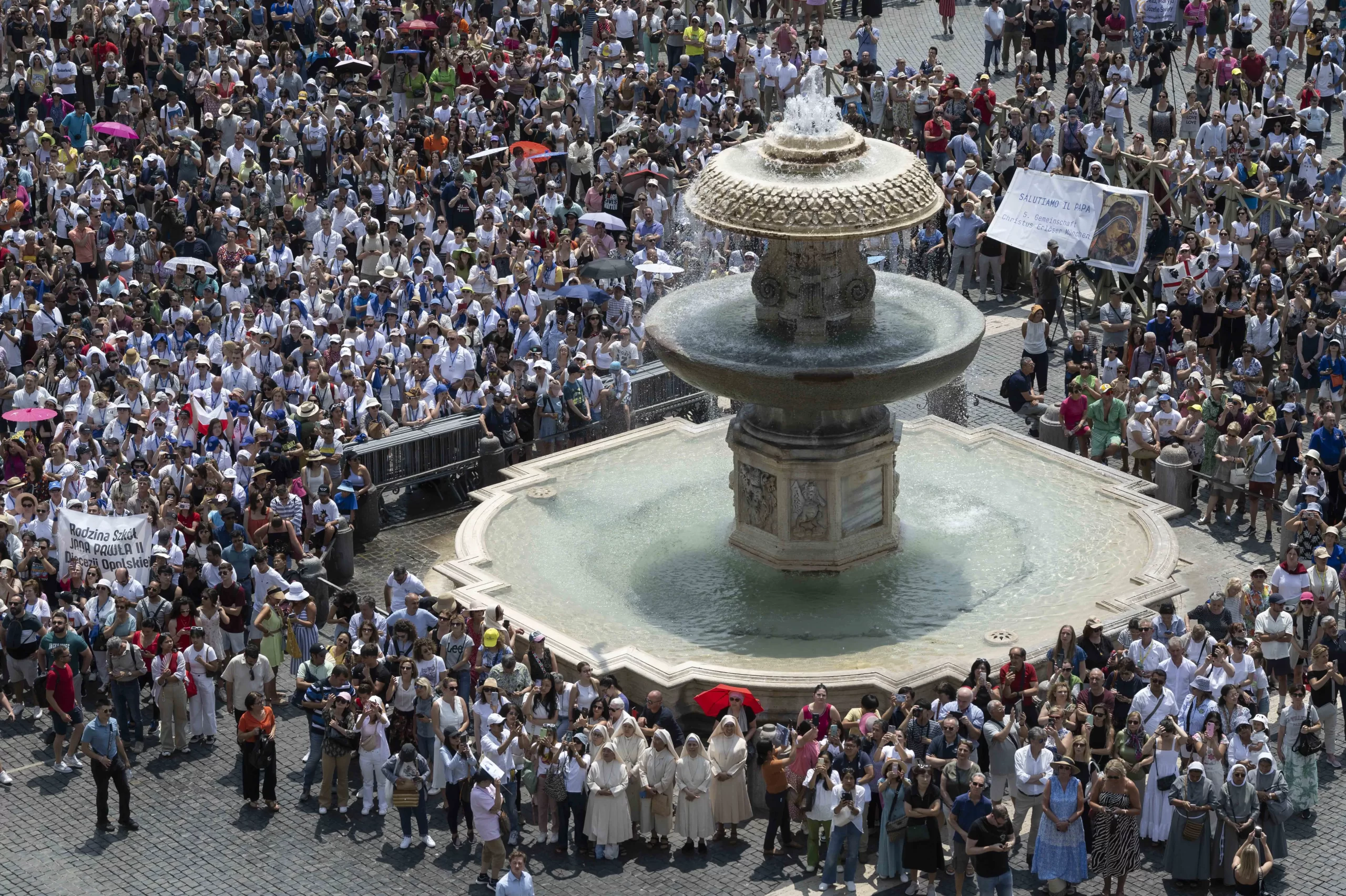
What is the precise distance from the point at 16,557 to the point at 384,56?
21225mm

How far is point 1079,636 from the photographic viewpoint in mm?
28047

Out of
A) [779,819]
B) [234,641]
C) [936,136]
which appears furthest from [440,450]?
[936,136]

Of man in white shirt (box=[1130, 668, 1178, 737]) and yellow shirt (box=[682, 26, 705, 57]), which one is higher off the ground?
yellow shirt (box=[682, 26, 705, 57])

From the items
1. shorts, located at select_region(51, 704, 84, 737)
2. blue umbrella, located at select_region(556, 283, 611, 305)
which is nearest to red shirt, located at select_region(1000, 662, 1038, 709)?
shorts, located at select_region(51, 704, 84, 737)

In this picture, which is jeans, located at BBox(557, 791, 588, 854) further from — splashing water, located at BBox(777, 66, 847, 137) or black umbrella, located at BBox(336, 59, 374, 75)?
→ black umbrella, located at BBox(336, 59, 374, 75)

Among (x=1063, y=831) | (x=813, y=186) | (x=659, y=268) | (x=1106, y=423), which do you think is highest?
(x=813, y=186)

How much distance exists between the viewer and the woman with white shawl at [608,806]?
993 inches

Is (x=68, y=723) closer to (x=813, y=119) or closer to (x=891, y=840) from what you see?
(x=891, y=840)

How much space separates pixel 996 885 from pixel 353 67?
27.3 meters

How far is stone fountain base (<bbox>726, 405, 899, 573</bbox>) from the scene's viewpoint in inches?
1169

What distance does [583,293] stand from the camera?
3803 centimetres

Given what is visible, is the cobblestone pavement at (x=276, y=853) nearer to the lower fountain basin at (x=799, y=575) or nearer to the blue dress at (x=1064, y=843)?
the blue dress at (x=1064, y=843)

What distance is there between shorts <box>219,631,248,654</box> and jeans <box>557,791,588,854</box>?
5.40m

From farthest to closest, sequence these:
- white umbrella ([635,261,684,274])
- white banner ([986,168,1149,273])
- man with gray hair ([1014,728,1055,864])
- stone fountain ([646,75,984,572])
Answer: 1. white banner ([986,168,1149,273])
2. white umbrella ([635,261,684,274])
3. stone fountain ([646,75,984,572])
4. man with gray hair ([1014,728,1055,864])
